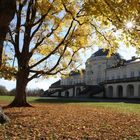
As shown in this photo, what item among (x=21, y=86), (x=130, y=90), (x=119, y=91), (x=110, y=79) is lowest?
(x=21, y=86)

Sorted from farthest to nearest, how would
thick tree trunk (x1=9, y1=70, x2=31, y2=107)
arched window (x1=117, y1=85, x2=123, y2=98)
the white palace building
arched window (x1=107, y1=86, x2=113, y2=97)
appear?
arched window (x1=107, y1=86, x2=113, y2=97), arched window (x1=117, y1=85, x2=123, y2=98), the white palace building, thick tree trunk (x1=9, y1=70, x2=31, y2=107)

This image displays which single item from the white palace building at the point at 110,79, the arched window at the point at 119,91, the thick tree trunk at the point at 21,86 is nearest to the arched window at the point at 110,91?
the white palace building at the point at 110,79

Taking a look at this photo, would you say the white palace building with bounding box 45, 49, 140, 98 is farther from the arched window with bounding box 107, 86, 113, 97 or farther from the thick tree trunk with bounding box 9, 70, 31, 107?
the thick tree trunk with bounding box 9, 70, 31, 107

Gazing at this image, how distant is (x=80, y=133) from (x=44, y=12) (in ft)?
39.1

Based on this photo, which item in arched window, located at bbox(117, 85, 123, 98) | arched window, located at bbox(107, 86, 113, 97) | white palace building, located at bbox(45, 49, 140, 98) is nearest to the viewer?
white palace building, located at bbox(45, 49, 140, 98)

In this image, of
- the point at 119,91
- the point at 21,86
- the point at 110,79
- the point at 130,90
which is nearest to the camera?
the point at 21,86

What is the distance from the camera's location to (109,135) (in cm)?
1083

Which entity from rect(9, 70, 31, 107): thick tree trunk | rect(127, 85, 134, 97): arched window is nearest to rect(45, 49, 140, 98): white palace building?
rect(127, 85, 134, 97): arched window

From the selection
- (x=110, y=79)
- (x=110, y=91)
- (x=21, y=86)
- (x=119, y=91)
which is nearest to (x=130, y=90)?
(x=119, y=91)

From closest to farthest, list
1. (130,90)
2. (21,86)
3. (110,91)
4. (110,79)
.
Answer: (21,86), (130,90), (110,91), (110,79)

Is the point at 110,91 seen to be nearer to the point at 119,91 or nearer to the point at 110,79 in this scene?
the point at 119,91

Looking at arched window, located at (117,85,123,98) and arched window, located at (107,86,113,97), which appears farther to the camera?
arched window, located at (107,86,113,97)

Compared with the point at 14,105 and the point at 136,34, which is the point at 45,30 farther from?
the point at 136,34

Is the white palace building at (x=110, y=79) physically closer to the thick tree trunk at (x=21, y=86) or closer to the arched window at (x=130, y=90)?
the arched window at (x=130, y=90)
